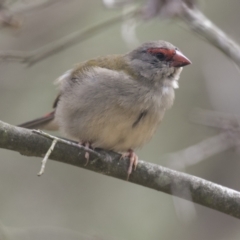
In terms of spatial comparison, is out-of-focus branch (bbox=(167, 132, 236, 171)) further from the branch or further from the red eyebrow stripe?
the red eyebrow stripe

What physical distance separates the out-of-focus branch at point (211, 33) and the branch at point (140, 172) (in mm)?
1014

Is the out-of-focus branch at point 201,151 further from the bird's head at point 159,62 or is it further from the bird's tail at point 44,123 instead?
the bird's tail at point 44,123

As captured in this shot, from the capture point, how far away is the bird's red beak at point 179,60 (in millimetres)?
4953

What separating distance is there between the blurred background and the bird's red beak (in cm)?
99

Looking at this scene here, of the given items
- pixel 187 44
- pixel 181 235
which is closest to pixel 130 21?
pixel 187 44

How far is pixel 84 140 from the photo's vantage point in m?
4.84

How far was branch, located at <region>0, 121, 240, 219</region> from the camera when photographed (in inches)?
155

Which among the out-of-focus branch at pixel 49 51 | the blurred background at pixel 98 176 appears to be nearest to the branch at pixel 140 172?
the out-of-focus branch at pixel 49 51

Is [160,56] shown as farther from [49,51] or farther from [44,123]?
[44,123]

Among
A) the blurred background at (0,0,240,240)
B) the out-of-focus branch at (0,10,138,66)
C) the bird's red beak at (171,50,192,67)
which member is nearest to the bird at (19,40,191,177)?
the bird's red beak at (171,50,192,67)

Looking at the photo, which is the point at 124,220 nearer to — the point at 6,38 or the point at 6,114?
the point at 6,114

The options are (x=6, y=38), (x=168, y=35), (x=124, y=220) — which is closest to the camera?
(x=6, y=38)

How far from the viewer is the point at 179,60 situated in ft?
16.3

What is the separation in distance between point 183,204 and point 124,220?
2.10m
